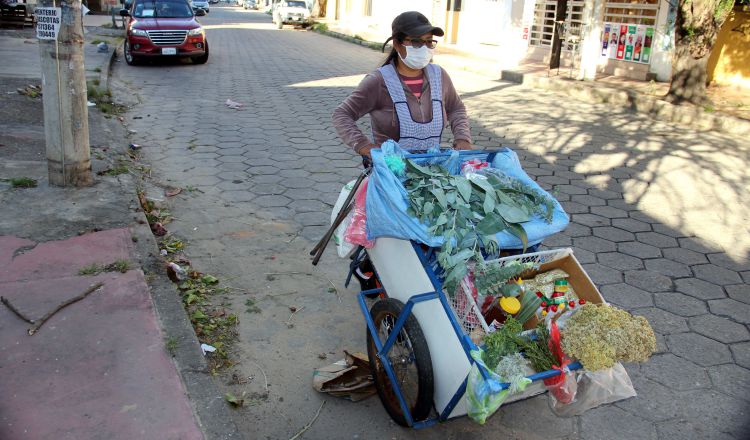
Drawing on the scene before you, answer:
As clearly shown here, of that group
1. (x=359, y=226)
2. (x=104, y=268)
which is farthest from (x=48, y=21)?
(x=359, y=226)

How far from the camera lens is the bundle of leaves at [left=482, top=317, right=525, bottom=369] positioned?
2332 mm

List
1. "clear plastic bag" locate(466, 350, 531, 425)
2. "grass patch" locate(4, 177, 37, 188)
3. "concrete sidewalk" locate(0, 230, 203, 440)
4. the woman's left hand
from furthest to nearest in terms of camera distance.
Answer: "grass patch" locate(4, 177, 37, 188), the woman's left hand, "concrete sidewalk" locate(0, 230, 203, 440), "clear plastic bag" locate(466, 350, 531, 425)

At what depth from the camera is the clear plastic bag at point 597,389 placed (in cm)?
237

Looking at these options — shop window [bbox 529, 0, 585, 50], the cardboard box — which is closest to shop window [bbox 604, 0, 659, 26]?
shop window [bbox 529, 0, 585, 50]

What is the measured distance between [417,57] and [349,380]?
180 cm

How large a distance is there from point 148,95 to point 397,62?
8.75m

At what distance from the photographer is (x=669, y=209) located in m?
6.09

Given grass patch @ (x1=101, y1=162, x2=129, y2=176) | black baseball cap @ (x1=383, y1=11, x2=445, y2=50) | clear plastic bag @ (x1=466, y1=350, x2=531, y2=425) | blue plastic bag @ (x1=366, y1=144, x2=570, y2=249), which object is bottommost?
grass patch @ (x1=101, y1=162, x2=129, y2=176)

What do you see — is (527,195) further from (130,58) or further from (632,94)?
(130,58)

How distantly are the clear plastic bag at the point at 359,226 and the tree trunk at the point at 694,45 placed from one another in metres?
9.44

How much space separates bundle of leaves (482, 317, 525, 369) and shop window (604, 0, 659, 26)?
1329 centimetres

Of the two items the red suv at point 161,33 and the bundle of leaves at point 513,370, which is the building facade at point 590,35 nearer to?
the red suv at point 161,33

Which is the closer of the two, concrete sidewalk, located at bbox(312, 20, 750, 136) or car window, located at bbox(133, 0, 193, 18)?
concrete sidewalk, located at bbox(312, 20, 750, 136)

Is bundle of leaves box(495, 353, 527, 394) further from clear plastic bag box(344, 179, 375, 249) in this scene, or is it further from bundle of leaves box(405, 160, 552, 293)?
clear plastic bag box(344, 179, 375, 249)
